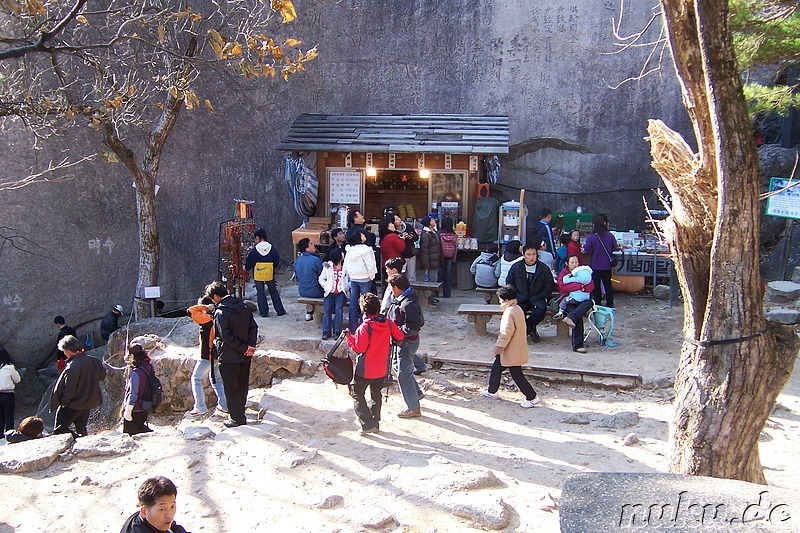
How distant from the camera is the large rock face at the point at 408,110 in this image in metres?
15.0

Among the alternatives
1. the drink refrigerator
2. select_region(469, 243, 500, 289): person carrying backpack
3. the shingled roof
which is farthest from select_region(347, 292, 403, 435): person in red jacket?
the drink refrigerator

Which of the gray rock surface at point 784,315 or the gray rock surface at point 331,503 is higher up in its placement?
the gray rock surface at point 784,315

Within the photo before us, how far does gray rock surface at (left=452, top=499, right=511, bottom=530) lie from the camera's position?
4996 mm

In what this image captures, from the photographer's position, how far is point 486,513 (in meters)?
5.06

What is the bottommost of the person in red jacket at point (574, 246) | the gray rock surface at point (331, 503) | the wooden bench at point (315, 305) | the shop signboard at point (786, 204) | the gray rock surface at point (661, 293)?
the gray rock surface at point (331, 503)

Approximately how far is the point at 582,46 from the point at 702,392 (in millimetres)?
13895

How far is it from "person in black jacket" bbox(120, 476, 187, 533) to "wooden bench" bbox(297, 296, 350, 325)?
6772 mm

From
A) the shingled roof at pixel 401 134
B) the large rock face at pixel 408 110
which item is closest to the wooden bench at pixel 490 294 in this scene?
the shingled roof at pixel 401 134

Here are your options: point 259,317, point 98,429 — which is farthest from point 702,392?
point 98,429

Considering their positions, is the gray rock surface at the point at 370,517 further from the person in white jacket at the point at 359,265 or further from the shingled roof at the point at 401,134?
the shingled roof at the point at 401,134

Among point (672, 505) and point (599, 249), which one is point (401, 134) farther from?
point (672, 505)

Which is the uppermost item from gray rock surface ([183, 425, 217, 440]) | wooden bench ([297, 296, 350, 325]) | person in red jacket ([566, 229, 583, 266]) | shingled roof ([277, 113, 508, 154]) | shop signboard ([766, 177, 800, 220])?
shingled roof ([277, 113, 508, 154])

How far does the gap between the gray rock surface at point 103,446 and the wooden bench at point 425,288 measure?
5.71 m

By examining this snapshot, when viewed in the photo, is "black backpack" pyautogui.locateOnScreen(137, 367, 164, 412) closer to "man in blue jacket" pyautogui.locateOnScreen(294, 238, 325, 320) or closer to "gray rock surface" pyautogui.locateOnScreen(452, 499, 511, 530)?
"man in blue jacket" pyautogui.locateOnScreen(294, 238, 325, 320)
